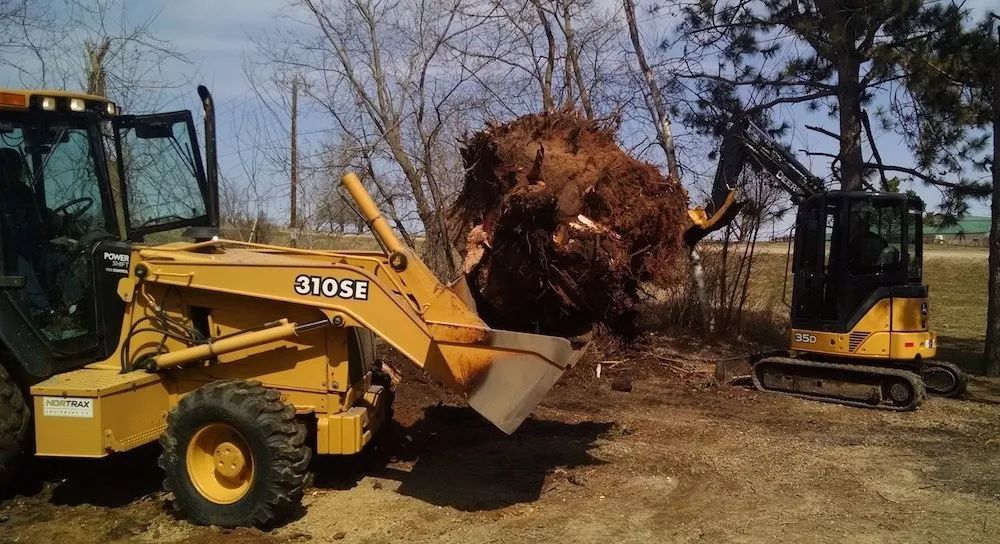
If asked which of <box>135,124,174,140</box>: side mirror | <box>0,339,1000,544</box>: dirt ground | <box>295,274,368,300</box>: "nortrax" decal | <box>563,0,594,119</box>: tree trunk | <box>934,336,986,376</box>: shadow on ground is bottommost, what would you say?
<box>0,339,1000,544</box>: dirt ground

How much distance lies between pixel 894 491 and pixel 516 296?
11.1ft

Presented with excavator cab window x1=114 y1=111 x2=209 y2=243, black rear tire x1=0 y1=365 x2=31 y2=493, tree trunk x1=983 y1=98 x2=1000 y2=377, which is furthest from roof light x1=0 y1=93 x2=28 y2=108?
tree trunk x1=983 y1=98 x2=1000 y2=377

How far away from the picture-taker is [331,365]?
19.0 feet

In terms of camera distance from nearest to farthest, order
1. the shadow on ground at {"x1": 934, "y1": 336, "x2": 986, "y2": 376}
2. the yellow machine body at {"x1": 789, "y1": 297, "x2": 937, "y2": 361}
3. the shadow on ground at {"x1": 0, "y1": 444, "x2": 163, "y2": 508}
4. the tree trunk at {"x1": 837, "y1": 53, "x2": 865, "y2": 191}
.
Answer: the shadow on ground at {"x1": 0, "y1": 444, "x2": 163, "y2": 508}, the yellow machine body at {"x1": 789, "y1": 297, "x2": 937, "y2": 361}, the tree trunk at {"x1": 837, "y1": 53, "x2": 865, "y2": 191}, the shadow on ground at {"x1": 934, "y1": 336, "x2": 986, "y2": 376}

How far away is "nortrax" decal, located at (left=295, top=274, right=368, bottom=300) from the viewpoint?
18.2 feet

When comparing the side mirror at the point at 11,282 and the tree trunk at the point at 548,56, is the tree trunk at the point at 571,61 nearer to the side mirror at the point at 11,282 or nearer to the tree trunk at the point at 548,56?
the tree trunk at the point at 548,56

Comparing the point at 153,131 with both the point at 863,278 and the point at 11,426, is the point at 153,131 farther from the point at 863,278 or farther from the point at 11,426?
the point at 863,278

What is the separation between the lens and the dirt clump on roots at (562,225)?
544 cm

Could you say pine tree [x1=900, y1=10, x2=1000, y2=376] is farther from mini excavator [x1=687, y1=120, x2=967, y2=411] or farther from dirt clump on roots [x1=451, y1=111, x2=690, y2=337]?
dirt clump on roots [x1=451, y1=111, x2=690, y2=337]

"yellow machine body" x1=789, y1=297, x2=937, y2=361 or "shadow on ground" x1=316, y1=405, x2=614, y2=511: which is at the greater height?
"yellow machine body" x1=789, y1=297, x2=937, y2=361

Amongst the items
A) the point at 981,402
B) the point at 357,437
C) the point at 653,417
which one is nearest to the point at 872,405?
the point at 981,402

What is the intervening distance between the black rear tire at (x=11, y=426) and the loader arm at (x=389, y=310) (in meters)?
0.76

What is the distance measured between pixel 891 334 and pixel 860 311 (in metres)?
0.46

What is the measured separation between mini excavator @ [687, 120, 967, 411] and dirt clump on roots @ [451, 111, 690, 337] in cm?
469
